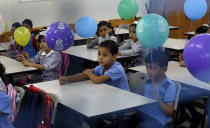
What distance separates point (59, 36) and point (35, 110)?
83 centimetres

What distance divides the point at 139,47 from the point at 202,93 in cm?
133

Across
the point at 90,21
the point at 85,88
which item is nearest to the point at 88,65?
the point at 90,21

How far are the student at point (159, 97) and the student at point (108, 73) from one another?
0.30m

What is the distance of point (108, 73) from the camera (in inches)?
102

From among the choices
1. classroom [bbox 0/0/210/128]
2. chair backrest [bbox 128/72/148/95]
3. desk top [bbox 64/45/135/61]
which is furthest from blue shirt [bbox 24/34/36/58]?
chair backrest [bbox 128/72/148/95]

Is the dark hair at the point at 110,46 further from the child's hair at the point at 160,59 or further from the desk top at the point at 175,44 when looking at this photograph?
the desk top at the point at 175,44

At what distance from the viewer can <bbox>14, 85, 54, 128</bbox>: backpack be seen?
2043 mm

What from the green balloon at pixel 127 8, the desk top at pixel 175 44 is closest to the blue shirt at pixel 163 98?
the desk top at pixel 175 44

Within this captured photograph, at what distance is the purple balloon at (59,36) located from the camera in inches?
108

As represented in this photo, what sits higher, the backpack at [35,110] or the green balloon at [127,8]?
the green balloon at [127,8]

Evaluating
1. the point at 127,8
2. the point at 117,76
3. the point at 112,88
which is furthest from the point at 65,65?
the point at 127,8

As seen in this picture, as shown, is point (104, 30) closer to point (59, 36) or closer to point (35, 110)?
point (59, 36)

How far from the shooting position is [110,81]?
8.73 ft

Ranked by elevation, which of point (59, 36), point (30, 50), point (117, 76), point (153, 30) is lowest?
point (30, 50)
